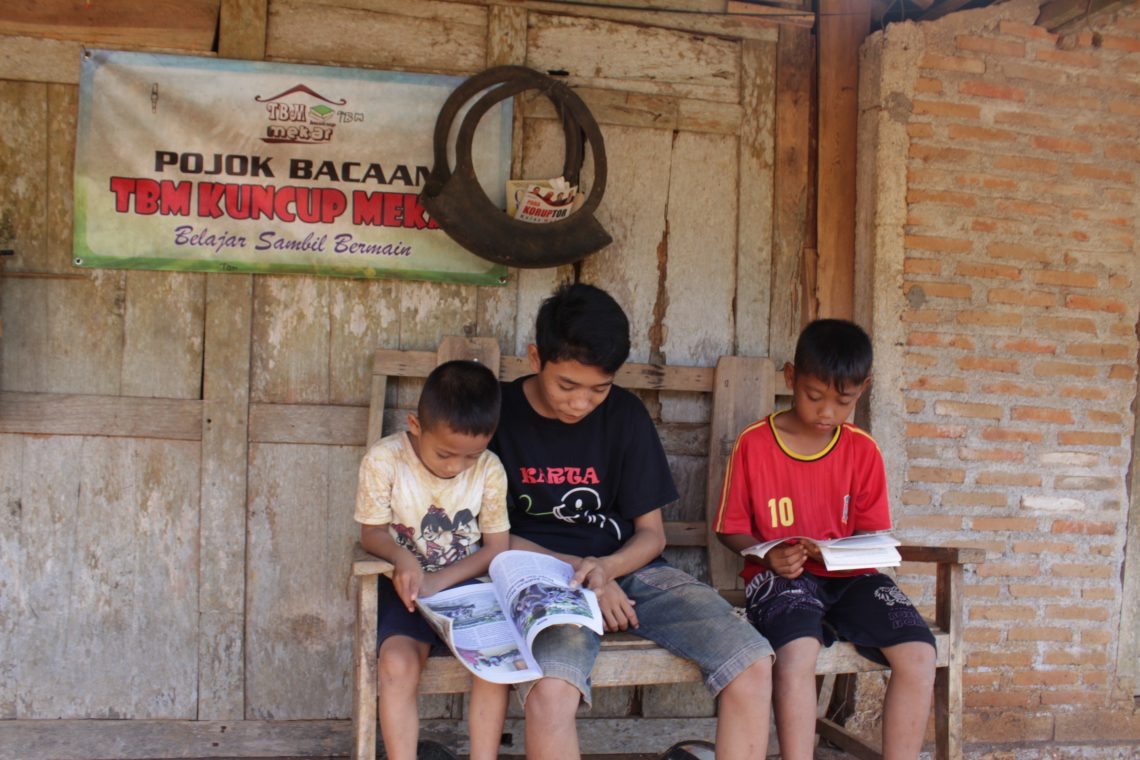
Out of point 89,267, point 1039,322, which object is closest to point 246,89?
point 89,267

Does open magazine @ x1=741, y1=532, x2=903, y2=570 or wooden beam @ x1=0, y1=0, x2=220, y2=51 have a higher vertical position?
wooden beam @ x1=0, y1=0, x2=220, y2=51

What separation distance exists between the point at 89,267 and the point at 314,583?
133 centimetres

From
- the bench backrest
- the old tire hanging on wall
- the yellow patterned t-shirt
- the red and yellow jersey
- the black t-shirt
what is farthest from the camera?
the bench backrest

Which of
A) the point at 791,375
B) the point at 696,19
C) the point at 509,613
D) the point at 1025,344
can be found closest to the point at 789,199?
the point at 696,19

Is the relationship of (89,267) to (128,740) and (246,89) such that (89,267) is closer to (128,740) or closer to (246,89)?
(246,89)

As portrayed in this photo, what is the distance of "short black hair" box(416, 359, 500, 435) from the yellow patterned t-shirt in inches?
6.2

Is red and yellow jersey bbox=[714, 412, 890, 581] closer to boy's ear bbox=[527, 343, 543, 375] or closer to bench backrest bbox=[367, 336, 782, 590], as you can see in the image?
bench backrest bbox=[367, 336, 782, 590]

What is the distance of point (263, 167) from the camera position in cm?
334

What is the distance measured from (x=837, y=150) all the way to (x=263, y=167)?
2.09 m

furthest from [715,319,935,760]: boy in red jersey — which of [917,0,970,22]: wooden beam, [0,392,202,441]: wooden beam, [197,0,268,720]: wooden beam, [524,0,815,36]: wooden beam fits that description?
[0,392,202,441]: wooden beam

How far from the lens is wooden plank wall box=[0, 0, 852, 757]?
10.8 feet

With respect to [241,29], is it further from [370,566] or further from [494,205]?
[370,566]

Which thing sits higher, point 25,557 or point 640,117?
point 640,117

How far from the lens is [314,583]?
343 centimetres
